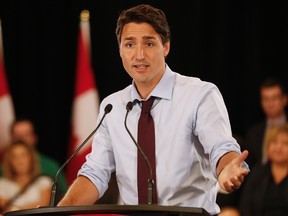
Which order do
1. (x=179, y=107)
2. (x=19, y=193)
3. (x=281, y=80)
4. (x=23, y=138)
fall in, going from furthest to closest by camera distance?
(x=281, y=80) < (x=23, y=138) < (x=19, y=193) < (x=179, y=107)

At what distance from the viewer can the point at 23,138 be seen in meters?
6.25

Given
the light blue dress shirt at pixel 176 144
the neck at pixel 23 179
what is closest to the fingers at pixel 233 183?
the light blue dress shirt at pixel 176 144

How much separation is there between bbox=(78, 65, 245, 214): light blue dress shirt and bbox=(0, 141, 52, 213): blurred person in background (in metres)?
2.39

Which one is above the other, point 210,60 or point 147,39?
point 147,39

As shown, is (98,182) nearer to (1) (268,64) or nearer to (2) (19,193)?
(2) (19,193)

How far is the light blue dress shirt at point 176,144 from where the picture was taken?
9.59ft

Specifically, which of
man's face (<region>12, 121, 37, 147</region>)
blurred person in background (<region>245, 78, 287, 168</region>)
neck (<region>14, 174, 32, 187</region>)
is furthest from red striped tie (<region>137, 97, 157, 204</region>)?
man's face (<region>12, 121, 37, 147</region>)

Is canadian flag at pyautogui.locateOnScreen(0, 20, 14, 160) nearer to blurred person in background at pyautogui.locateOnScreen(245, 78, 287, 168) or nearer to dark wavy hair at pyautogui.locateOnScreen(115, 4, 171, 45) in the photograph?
blurred person in background at pyautogui.locateOnScreen(245, 78, 287, 168)

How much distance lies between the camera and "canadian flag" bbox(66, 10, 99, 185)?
6.65m

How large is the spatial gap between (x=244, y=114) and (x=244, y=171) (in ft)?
14.1

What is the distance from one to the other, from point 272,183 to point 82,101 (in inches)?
77.3

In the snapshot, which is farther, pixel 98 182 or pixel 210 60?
pixel 210 60

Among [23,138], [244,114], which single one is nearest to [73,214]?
[23,138]

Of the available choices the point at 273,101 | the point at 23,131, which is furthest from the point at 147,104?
the point at 23,131
